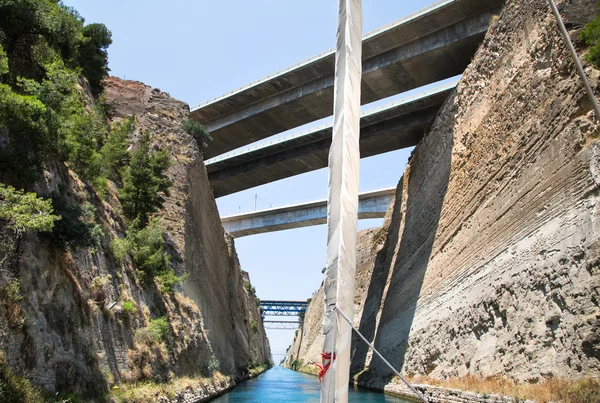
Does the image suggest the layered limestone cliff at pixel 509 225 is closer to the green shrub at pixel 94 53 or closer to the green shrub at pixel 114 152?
the green shrub at pixel 114 152

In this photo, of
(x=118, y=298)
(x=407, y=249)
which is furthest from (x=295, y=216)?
(x=118, y=298)

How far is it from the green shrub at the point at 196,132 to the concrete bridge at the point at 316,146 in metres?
6.44

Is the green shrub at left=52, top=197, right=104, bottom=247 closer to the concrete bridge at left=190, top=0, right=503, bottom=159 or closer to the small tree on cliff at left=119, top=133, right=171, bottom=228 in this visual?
the small tree on cliff at left=119, top=133, right=171, bottom=228

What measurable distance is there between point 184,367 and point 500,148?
13.4 metres

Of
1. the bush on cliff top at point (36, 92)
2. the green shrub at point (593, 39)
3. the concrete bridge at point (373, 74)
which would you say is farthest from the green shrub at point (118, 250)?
the concrete bridge at point (373, 74)

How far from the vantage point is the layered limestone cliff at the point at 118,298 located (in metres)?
8.55

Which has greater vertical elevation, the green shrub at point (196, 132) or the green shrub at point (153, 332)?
the green shrub at point (196, 132)

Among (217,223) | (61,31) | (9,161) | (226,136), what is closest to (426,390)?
(9,161)

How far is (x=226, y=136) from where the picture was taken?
3650 centimetres

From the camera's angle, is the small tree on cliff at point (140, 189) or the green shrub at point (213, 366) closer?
the small tree on cliff at point (140, 189)

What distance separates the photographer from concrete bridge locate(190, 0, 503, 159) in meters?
25.5

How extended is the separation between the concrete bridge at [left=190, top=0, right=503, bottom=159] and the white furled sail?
17159 mm

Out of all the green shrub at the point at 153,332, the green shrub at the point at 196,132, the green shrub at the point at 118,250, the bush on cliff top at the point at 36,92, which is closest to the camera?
the bush on cliff top at the point at 36,92

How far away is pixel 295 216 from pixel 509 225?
3342 centimetres
